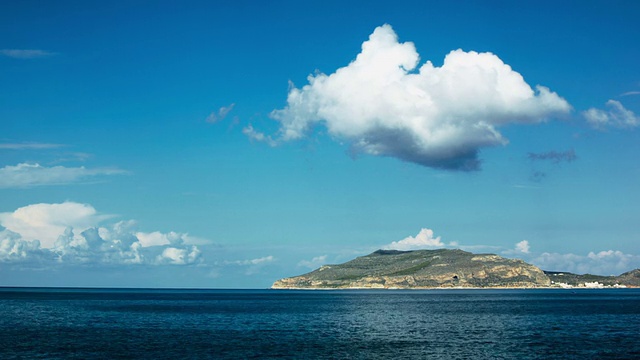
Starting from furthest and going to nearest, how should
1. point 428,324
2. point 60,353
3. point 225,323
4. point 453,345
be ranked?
1. point 225,323
2. point 428,324
3. point 453,345
4. point 60,353

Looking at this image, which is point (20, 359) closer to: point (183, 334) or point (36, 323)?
point (183, 334)

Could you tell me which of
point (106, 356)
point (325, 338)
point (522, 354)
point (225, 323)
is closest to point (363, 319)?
point (225, 323)

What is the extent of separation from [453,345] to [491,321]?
189ft

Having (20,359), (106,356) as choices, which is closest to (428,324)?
(106,356)

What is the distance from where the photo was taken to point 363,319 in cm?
16012

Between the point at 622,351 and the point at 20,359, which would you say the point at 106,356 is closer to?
the point at 20,359

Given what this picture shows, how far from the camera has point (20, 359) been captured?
81.8 m

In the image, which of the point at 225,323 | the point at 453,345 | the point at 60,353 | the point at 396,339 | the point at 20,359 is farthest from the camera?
the point at 225,323

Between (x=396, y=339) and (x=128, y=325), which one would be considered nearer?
(x=396, y=339)

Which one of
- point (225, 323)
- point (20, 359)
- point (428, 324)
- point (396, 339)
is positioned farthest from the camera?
point (225, 323)

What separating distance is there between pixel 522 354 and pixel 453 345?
12.8 metres

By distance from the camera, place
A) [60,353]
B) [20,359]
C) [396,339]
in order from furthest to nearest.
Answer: [396,339], [60,353], [20,359]

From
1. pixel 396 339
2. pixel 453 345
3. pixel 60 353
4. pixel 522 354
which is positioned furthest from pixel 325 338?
pixel 60 353

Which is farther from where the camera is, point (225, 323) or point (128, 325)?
point (225, 323)
